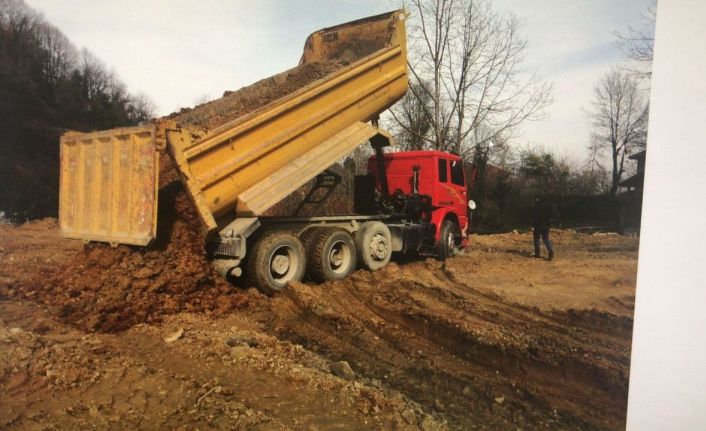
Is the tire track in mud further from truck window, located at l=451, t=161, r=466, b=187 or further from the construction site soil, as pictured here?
truck window, located at l=451, t=161, r=466, b=187

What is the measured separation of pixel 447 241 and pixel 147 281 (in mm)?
5420

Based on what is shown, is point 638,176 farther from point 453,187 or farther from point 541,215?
point 453,187

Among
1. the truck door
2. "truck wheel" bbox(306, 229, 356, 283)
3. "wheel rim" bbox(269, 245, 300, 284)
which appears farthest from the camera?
the truck door

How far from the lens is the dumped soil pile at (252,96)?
16.5ft

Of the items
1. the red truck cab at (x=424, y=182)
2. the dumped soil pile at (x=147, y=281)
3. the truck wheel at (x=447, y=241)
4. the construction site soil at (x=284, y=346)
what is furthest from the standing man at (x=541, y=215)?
the dumped soil pile at (x=147, y=281)

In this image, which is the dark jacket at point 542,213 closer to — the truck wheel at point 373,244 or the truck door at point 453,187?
the truck wheel at point 373,244

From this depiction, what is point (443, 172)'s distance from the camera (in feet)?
26.0

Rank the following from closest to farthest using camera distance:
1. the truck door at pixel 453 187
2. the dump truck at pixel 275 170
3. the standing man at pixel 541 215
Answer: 1. the dump truck at pixel 275 170
2. the standing man at pixel 541 215
3. the truck door at pixel 453 187

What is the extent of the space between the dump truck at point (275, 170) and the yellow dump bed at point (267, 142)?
1 centimetres

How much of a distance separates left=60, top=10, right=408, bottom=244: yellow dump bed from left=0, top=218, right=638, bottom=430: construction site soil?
0.35 m

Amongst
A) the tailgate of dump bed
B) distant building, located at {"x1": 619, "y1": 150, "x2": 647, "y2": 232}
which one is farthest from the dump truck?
distant building, located at {"x1": 619, "y1": 150, "x2": 647, "y2": 232}

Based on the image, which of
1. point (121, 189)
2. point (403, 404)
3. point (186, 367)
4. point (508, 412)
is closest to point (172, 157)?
point (121, 189)

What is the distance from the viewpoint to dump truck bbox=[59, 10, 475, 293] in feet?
13.8

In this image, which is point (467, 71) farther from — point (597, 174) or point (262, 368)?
point (262, 368)
